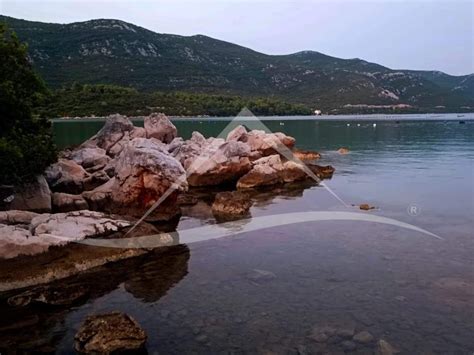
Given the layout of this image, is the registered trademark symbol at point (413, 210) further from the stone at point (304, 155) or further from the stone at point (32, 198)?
the stone at point (304, 155)

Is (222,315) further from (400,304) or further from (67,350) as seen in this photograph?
(400,304)

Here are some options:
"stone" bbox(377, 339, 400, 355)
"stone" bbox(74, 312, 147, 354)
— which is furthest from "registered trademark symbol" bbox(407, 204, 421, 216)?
"stone" bbox(74, 312, 147, 354)

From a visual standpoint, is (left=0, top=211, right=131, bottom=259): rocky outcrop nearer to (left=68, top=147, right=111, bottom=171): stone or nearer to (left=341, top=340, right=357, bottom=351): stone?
(left=341, top=340, right=357, bottom=351): stone

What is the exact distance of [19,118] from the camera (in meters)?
20.8

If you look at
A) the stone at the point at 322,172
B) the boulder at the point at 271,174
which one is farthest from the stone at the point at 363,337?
the stone at the point at 322,172

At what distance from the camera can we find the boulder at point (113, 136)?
1642 inches

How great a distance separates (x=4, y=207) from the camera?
21281 millimetres

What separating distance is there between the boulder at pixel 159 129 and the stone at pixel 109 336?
3482 cm

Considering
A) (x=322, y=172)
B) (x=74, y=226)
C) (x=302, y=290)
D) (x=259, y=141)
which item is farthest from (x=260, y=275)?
(x=259, y=141)

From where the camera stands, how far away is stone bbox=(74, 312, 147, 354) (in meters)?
10.1

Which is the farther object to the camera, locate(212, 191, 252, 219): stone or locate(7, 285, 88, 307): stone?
locate(212, 191, 252, 219): stone

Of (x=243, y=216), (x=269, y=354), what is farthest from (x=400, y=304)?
(x=243, y=216)

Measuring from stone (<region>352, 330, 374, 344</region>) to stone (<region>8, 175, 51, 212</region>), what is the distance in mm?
16936

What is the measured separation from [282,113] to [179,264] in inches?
7161
